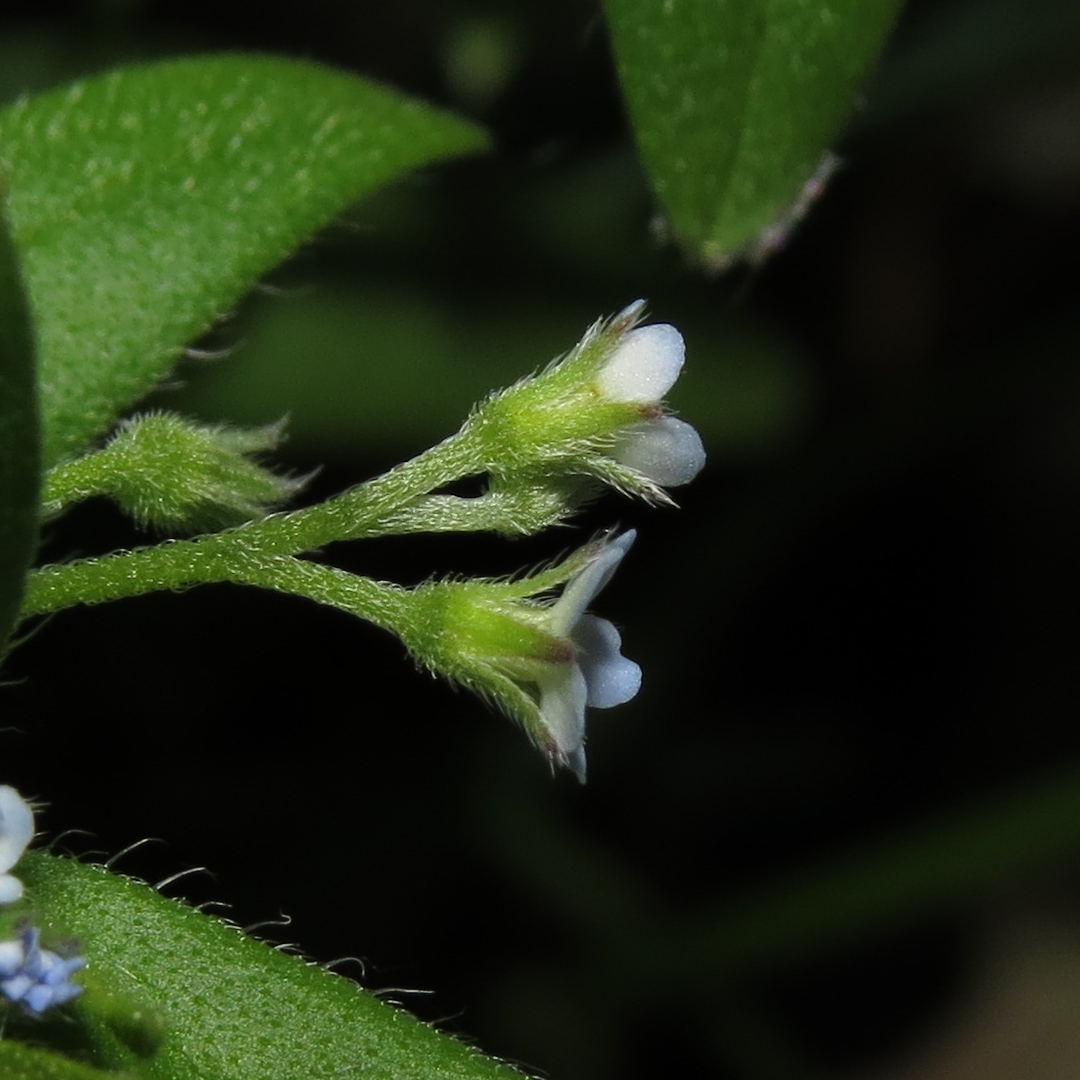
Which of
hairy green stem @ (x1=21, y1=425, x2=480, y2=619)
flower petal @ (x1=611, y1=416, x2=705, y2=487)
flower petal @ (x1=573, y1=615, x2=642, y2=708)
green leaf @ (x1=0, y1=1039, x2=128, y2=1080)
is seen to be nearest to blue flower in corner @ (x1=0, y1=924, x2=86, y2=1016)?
green leaf @ (x1=0, y1=1039, x2=128, y2=1080)

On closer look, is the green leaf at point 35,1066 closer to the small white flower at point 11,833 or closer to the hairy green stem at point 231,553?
the small white flower at point 11,833

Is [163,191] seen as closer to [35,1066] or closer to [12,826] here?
[12,826]

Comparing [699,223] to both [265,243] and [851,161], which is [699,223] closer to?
[265,243]

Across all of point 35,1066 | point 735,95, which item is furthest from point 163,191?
point 35,1066

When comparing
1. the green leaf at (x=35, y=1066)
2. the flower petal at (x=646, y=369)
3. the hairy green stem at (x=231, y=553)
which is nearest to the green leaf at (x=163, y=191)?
the hairy green stem at (x=231, y=553)

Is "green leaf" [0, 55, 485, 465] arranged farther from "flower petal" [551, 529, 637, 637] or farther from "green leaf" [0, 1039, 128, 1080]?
"green leaf" [0, 1039, 128, 1080]

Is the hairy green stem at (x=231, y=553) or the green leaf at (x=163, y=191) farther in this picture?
the green leaf at (x=163, y=191)

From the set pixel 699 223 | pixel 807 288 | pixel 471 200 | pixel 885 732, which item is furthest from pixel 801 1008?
pixel 699 223
